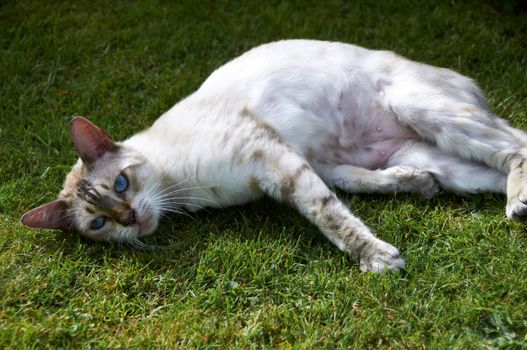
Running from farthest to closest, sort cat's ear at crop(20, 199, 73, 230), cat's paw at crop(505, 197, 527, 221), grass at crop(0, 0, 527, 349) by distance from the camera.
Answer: cat's ear at crop(20, 199, 73, 230) → cat's paw at crop(505, 197, 527, 221) → grass at crop(0, 0, 527, 349)

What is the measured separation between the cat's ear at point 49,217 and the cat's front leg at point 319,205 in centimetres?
111

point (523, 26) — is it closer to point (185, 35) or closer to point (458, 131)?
point (458, 131)

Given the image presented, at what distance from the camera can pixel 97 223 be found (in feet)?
11.5

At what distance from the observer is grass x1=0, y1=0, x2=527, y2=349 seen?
2834 millimetres

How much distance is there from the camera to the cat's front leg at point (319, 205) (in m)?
3.16

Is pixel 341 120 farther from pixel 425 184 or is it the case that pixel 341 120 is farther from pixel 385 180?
pixel 425 184

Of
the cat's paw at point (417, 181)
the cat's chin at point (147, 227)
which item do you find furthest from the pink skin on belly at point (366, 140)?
the cat's chin at point (147, 227)

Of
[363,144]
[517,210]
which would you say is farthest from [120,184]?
[517,210]

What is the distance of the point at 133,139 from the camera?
3895 mm

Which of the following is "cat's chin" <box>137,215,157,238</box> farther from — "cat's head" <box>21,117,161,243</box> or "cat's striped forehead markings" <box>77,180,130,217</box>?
"cat's striped forehead markings" <box>77,180,130,217</box>

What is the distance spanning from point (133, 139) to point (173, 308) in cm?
128

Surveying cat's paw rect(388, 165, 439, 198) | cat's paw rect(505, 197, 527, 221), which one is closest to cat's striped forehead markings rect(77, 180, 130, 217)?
cat's paw rect(388, 165, 439, 198)

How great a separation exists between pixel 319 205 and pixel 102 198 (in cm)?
122

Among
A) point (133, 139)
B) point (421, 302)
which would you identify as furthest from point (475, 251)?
point (133, 139)
